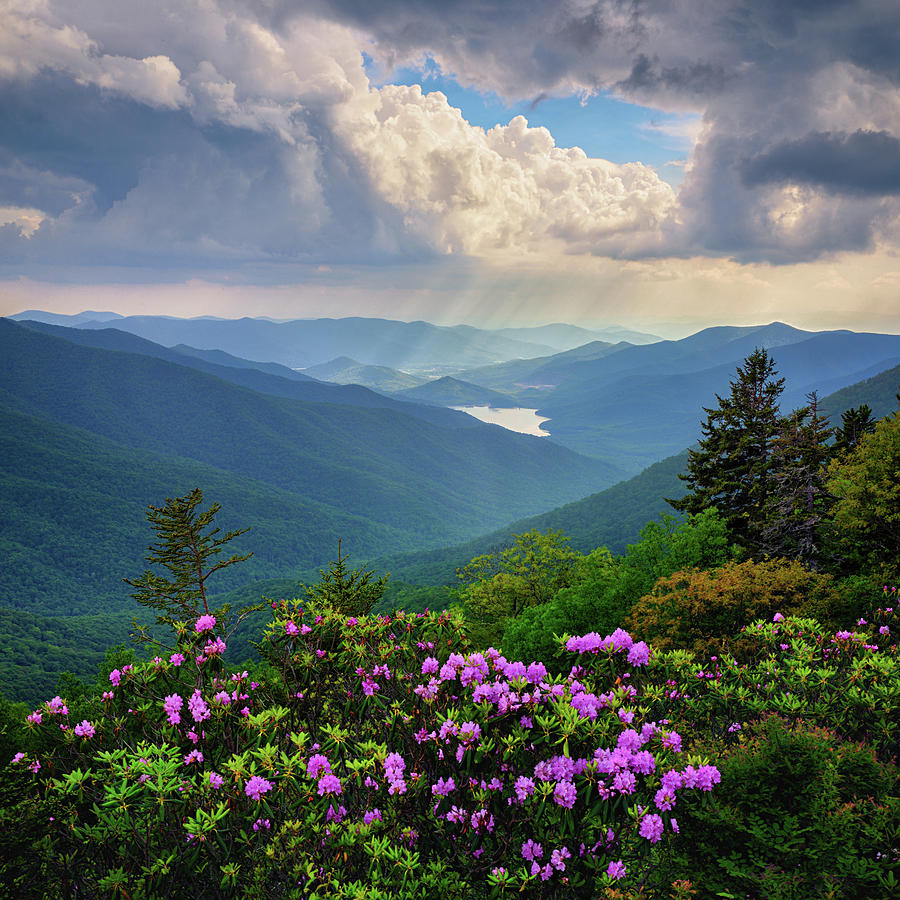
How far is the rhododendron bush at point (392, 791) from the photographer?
5.38 m

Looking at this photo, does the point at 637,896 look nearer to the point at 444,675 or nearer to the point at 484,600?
the point at 444,675

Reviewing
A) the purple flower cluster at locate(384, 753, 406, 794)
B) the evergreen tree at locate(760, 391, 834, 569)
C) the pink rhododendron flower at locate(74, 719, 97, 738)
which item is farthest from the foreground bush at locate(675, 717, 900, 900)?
the evergreen tree at locate(760, 391, 834, 569)

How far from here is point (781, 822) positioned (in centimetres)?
635

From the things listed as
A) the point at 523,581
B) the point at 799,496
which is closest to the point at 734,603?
the point at 799,496

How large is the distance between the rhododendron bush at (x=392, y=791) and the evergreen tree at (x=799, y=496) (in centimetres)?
2444

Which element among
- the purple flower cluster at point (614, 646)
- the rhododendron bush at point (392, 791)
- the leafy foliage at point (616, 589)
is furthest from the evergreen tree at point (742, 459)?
the rhododendron bush at point (392, 791)

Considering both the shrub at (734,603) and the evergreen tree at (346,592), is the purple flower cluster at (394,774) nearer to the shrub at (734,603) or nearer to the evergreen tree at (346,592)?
the shrub at (734,603)

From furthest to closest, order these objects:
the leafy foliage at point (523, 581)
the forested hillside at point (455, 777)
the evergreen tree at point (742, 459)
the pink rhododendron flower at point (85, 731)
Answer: the leafy foliage at point (523, 581) < the evergreen tree at point (742, 459) < the pink rhododendron flower at point (85, 731) < the forested hillside at point (455, 777)

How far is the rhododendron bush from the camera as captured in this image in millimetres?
5383

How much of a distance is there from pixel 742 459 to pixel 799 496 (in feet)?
24.7

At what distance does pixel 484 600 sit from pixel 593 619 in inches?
517

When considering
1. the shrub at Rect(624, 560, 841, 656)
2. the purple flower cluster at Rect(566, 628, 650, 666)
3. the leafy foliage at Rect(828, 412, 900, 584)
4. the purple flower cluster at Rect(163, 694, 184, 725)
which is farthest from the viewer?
the leafy foliage at Rect(828, 412, 900, 584)

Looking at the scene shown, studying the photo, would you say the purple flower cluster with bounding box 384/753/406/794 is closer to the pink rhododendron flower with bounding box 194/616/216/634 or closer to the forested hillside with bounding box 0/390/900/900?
the forested hillside with bounding box 0/390/900/900

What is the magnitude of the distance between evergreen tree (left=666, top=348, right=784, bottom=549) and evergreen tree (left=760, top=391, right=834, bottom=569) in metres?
1.06
